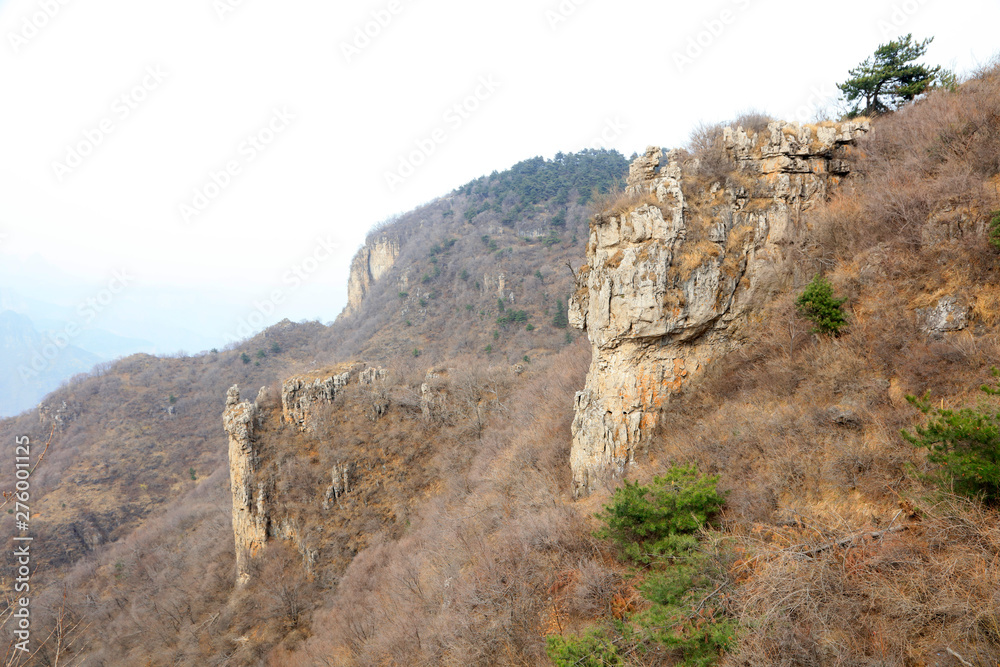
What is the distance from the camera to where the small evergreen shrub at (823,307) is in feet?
31.3

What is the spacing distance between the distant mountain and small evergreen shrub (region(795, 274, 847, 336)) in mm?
144271

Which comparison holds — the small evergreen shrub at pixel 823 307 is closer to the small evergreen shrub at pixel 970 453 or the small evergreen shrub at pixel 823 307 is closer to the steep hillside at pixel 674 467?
the steep hillside at pixel 674 467

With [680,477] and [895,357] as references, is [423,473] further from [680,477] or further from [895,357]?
[895,357]

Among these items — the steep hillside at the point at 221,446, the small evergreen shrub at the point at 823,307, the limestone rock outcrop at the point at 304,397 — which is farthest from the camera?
the limestone rock outcrop at the point at 304,397

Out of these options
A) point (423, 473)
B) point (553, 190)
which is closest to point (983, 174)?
point (423, 473)

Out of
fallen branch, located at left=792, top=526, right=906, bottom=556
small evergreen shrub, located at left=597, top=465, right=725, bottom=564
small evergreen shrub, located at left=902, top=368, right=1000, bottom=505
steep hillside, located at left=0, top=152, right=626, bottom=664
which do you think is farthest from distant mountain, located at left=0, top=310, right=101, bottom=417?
small evergreen shrub, located at left=902, top=368, right=1000, bottom=505

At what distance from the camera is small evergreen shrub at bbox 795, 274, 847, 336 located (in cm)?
955

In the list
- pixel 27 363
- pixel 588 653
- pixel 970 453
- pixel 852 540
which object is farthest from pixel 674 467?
pixel 27 363

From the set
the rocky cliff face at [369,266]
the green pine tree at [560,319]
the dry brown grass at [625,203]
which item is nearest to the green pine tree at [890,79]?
the dry brown grass at [625,203]

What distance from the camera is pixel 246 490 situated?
71.9 ft

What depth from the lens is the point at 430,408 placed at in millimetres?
26484

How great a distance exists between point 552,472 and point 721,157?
11.5 metres

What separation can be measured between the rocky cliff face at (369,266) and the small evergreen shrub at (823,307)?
7312 centimetres

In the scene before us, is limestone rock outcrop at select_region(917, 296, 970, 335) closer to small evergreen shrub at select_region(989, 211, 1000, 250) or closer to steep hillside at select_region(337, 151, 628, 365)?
small evergreen shrub at select_region(989, 211, 1000, 250)
